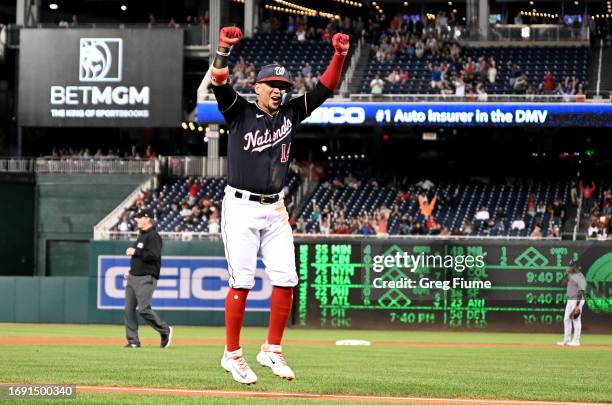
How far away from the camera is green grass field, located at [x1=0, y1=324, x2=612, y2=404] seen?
9.85 meters

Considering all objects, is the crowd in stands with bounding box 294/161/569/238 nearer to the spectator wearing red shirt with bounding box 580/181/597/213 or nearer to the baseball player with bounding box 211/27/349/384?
the spectator wearing red shirt with bounding box 580/181/597/213

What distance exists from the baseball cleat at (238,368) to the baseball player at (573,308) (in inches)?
601

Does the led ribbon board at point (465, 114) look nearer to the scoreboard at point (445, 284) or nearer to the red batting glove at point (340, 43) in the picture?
the scoreboard at point (445, 284)

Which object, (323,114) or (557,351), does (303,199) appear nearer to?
(323,114)

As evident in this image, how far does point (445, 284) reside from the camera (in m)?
30.4

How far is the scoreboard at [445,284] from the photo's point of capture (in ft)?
98.2

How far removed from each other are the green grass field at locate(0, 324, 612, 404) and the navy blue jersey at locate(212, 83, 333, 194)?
165 cm

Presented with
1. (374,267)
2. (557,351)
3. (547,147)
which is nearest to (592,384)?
(557,351)

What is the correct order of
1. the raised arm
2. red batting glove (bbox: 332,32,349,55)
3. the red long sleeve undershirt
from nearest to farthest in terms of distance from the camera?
the raised arm → red batting glove (bbox: 332,32,349,55) → the red long sleeve undershirt

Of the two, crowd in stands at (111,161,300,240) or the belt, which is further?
crowd in stands at (111,161,300,240)

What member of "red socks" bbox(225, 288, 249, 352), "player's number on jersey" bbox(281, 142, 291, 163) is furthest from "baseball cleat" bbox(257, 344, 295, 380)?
"player's number on jersey" bbox(281, 142, 291, 163)

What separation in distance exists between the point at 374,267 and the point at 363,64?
12466 millimetres

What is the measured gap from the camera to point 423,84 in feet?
129

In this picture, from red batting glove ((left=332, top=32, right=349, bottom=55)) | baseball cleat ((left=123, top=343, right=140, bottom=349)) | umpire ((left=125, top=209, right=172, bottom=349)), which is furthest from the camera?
baseball cleat ((left=123, top=343, right=140, bottom=349))
